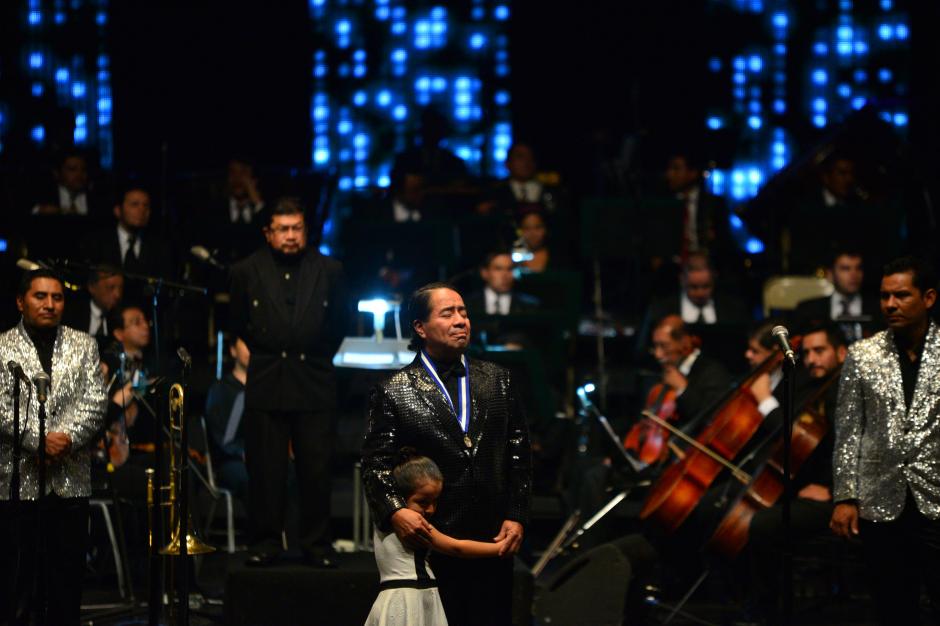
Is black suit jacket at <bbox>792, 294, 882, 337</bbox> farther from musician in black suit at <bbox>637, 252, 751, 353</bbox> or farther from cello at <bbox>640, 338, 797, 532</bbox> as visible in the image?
cello at <bbox>640, 338, 797, 532</bbox>

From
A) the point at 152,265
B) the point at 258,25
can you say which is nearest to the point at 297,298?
the point at 152,265

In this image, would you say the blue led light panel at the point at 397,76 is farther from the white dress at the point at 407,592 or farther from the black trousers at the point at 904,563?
the white dress at the point at 407,592

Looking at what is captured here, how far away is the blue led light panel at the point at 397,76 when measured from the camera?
44.2 ft

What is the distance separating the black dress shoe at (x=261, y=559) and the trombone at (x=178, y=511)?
0.38 metres

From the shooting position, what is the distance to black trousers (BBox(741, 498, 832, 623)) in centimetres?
730

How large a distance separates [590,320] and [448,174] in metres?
1.66

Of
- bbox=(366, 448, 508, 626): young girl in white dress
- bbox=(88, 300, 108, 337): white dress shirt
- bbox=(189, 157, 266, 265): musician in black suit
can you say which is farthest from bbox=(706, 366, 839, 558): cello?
bbox=(189, 157, 266, 265): musician in black suit

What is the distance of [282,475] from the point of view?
23.4 ft

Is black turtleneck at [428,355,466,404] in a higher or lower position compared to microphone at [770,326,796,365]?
lower

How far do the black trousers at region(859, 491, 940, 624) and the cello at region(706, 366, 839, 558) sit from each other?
1.35 metres

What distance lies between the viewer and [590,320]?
11289mm

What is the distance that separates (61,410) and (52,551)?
1.94 ft

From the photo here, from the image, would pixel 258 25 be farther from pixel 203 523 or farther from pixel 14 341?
pixel 14 341

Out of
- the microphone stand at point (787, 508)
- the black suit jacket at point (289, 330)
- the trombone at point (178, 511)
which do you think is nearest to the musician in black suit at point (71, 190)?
the black suit jacket at point (289, 330)
